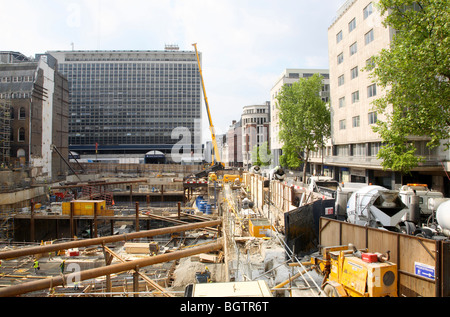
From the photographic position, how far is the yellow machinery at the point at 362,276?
7.00 meters

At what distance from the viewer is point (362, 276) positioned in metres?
7.03

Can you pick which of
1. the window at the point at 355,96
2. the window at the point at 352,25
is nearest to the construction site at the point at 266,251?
the window at the point at 355,96

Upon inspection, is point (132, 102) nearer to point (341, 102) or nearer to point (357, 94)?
point (341, 102)

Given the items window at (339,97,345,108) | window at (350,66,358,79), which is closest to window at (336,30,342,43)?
window at (350,66,358,79)

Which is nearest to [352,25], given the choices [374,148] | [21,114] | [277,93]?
[374,148]

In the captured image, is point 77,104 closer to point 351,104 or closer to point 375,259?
point 351,104

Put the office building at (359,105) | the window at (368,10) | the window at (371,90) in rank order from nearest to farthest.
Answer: the office building at (359,105) → the window at (371,90) → the window at (368,10)

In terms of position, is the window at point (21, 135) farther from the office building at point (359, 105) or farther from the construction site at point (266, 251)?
the office building at point (359, 105)

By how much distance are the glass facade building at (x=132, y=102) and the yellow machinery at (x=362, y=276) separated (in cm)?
8473

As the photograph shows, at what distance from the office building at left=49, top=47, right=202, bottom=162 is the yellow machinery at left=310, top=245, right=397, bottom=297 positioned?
84729mm

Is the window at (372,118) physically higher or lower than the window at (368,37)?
lower

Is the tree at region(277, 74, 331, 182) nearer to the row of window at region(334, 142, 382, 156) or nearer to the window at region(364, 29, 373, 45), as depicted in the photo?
the row of window at region(334, 142, 382, 156)
